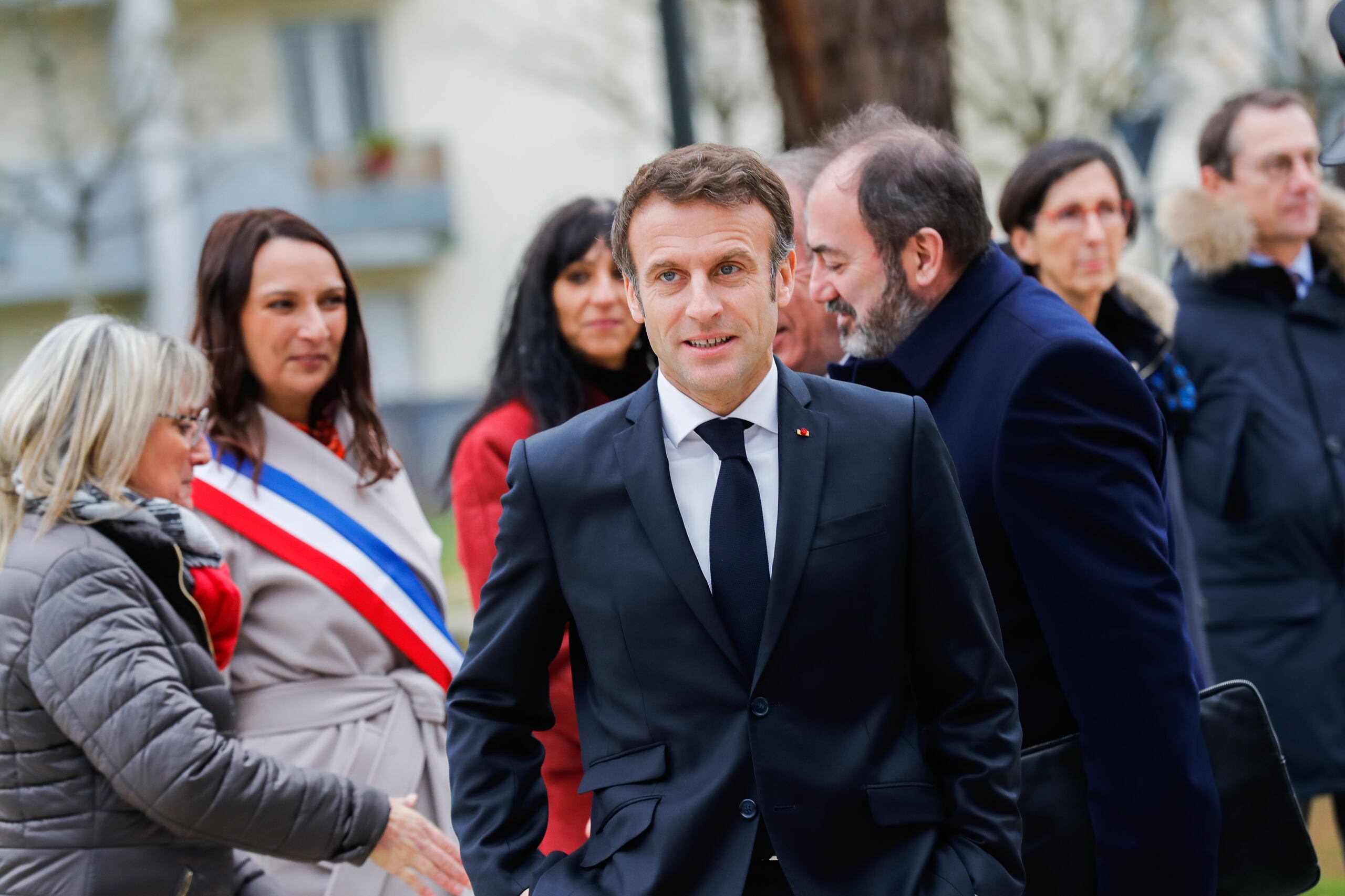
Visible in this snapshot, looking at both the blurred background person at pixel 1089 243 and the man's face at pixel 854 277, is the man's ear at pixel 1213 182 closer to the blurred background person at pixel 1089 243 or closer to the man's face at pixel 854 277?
the blurred background person at pixel 1089 243

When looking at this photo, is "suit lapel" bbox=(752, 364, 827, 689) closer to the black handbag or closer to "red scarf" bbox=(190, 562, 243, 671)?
the black handbag

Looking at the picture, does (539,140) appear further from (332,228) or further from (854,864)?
(854,864)

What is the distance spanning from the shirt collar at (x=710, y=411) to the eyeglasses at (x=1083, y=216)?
7.40ft

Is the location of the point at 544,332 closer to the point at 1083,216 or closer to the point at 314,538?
the point at 314,538

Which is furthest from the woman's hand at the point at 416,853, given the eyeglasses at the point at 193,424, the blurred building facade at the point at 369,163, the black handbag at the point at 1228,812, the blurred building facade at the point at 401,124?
the blurred building facade at the point at 369,163

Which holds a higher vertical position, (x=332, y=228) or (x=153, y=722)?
(x=332, y=228)

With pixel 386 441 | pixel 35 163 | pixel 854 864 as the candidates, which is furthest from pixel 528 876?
pixel 35 163

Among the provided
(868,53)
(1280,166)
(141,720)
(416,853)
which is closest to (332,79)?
(868,53)

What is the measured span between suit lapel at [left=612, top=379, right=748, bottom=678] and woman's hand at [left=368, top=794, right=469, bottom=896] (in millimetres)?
1130

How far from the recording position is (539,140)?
23609mm

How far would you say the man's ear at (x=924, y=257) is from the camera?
2928mm

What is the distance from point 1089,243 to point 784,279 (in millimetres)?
2100

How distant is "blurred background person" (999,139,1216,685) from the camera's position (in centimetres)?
424

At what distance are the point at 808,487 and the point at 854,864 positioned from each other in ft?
1.92
